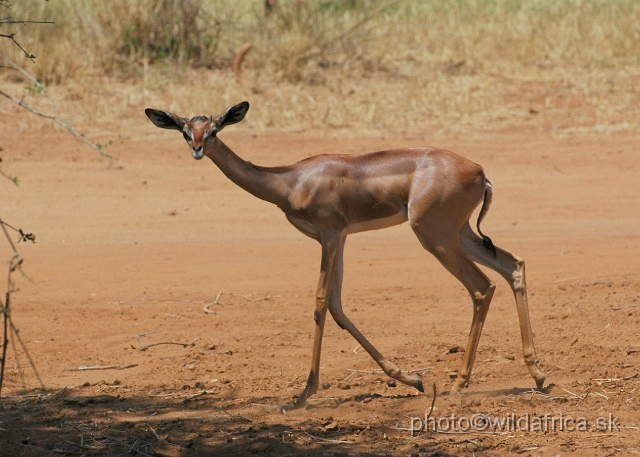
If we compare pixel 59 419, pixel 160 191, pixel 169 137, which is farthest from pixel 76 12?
pixel 59 419

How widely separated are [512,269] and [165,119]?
2356 mm

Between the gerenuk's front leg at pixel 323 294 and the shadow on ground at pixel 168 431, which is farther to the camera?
the gerenuk's front leg at pixel 323 294

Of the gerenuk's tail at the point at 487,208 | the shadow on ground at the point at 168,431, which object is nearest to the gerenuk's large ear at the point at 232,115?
the gerenuk's tail at the point at 487,208

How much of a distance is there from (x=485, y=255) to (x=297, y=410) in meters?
1.56

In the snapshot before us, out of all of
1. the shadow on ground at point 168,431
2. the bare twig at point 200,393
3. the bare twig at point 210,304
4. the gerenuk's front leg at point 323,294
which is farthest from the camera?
the bare twig at point 210,304

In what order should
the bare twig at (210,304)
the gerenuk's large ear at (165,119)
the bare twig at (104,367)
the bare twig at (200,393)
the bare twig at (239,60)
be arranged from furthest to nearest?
the bare twig at (239,60) → the bare twig at (210,304) → the bare twig at (104,367) → the bare twig at (200,393) → the gerenuk's large ear at (165,119)

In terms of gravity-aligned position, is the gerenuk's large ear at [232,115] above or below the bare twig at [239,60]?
below

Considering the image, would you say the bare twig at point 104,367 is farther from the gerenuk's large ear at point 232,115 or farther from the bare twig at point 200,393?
the gerenuk's large ear at point 232,115

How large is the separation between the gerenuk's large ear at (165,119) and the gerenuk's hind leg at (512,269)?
6.32ft

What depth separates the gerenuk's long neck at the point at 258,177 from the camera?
19.4 feet

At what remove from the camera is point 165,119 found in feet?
18.6

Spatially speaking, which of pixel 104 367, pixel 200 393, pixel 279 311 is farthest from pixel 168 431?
pixel 279 311

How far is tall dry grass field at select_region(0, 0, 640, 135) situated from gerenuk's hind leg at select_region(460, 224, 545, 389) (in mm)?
6886

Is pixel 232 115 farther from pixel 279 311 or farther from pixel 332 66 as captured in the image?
pixel 332 66
